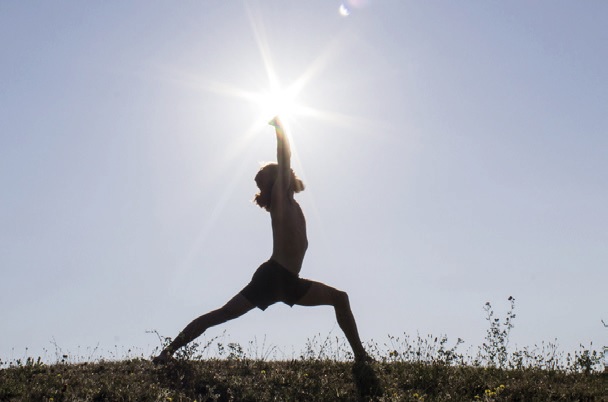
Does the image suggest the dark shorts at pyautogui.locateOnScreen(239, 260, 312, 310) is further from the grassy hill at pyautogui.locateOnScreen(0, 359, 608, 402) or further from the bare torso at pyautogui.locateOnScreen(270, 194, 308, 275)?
the grassy hill at pyautogui.locateOnScreen(0, 359, 608, 402)

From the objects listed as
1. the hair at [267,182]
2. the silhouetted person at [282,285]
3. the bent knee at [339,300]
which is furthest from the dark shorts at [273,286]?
the hair at [267,182]

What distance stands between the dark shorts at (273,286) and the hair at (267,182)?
2.37 ft

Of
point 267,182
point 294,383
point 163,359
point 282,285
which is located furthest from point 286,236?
point 163,359

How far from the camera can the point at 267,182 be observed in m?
7.51

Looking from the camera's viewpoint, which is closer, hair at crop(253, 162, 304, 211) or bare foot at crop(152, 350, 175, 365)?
bare foot at crop(152, 350, 175, 365)

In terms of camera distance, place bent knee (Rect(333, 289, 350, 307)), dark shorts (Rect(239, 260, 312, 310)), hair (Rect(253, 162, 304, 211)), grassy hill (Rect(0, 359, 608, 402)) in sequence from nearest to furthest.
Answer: grassy hill (Rect(0, 359, 608, 402))
dark shorts (Rect(239, 260, 312, 310))
bent knee (Rect(333, 289, 350, 307))
hair (Rect(253, 162, 304, 211))

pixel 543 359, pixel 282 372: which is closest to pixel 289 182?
pixel 282 372

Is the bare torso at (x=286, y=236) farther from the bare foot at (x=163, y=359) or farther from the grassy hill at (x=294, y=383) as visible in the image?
the bare foot at (x=163, y=359)

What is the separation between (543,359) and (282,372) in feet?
10.1

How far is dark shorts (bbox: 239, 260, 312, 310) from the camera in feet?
23.5

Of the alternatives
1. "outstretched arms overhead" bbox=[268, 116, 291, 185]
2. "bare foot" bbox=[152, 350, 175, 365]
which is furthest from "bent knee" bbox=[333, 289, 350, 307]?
"bare foot" bbox=[152, 350, 175, 365]

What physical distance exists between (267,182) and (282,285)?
120 cm

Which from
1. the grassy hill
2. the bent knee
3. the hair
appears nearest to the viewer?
the grassy hill

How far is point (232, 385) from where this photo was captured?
633cm
